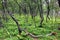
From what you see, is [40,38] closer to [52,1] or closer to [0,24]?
[0,24]

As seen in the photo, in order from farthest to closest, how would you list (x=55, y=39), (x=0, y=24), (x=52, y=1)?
(x=52, y=1) < (x=0, y=24) < (x=55, y=39)

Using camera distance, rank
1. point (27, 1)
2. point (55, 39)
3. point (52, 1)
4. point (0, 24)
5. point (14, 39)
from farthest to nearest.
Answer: point (27, 1)
point (52, 1)
point (0, 24)
point (55, 39)
point (14, 39)

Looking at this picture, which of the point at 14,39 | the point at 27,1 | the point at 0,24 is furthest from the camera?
the point at 27,1

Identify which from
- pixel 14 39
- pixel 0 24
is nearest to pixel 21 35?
pixel 14 39

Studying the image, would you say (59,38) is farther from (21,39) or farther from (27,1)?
(27,1)

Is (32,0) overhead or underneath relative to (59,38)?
overhead

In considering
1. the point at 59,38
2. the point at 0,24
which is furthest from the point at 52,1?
the point at 59,38

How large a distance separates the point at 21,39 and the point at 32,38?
142cm

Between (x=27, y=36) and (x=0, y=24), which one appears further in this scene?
(x=0, y=24)

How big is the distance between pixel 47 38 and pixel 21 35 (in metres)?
2.40

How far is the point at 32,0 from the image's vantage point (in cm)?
3394

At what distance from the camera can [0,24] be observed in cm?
2170

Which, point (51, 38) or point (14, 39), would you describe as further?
point (51, 38)

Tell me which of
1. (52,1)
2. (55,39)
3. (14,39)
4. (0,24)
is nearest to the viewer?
(14,39)
